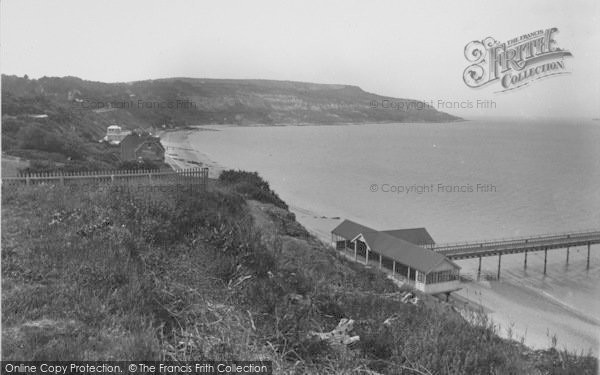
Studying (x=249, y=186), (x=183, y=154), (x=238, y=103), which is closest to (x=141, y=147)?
(x=249, y=186)

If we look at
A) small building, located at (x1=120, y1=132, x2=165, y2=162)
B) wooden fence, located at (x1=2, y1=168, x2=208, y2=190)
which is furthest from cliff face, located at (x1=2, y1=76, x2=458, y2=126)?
wooden fence, located at (x1=2, y1=168, x2=208, y2=190)

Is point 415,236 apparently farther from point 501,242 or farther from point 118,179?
point 118,179

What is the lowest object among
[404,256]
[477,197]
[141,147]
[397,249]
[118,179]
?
[404,256]

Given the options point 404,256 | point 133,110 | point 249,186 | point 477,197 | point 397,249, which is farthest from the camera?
point 133,110

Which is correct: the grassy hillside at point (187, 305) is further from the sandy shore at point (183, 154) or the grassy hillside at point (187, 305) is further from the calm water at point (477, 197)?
the sandy shore at point (183, 154)

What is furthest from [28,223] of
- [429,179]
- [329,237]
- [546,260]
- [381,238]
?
[429,179]

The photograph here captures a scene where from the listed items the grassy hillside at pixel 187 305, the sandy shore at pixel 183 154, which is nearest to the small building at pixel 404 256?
the sandy shore at pixel 183 154
